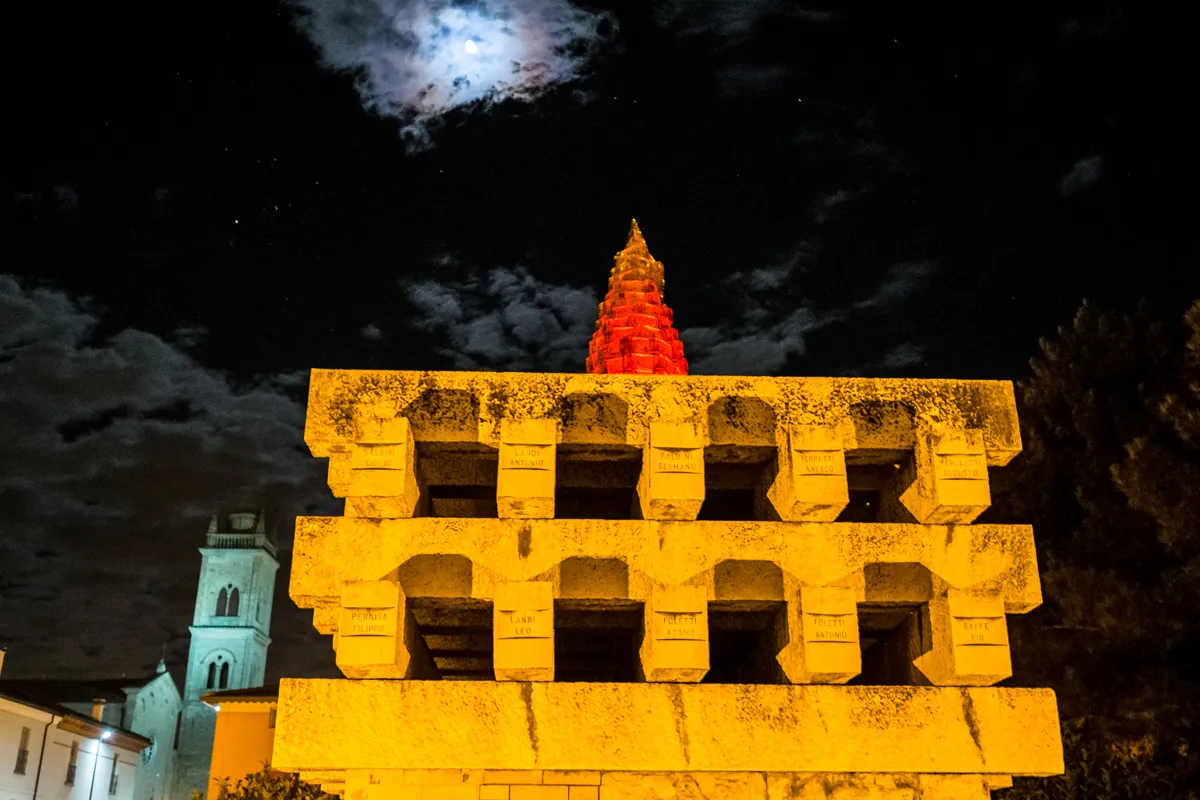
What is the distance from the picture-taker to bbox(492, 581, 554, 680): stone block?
5.29 m

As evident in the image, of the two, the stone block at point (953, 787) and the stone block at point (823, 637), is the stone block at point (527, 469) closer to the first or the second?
the stone block at point (823, 637)

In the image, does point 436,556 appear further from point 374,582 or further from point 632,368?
point 632,368

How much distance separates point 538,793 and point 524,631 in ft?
3.24

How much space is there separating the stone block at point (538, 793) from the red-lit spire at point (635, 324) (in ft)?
30.8

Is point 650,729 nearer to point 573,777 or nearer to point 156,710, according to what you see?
point 573,777

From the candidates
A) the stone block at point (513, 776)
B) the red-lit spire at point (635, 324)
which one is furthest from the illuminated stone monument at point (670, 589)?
the red-lit spire at point (635, 324)

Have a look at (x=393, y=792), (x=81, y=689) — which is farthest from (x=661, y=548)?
(x=81, y=689)

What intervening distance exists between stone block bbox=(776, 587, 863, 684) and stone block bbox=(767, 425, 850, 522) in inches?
18.1

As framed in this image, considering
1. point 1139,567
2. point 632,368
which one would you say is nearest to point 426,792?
point 632,368

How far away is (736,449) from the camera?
5.93m

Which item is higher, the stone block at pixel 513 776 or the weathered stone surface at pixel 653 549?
the weathered stone surface at pixel 653 549

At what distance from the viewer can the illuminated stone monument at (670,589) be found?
17.0 ft

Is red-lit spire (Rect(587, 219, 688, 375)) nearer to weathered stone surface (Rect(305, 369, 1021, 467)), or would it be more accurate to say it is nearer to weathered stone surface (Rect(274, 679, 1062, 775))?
weathered stone surface (Rect(305, 369, 1021, 467))

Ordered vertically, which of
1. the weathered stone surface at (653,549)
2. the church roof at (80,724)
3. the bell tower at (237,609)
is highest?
the bell tower at (237,609)
